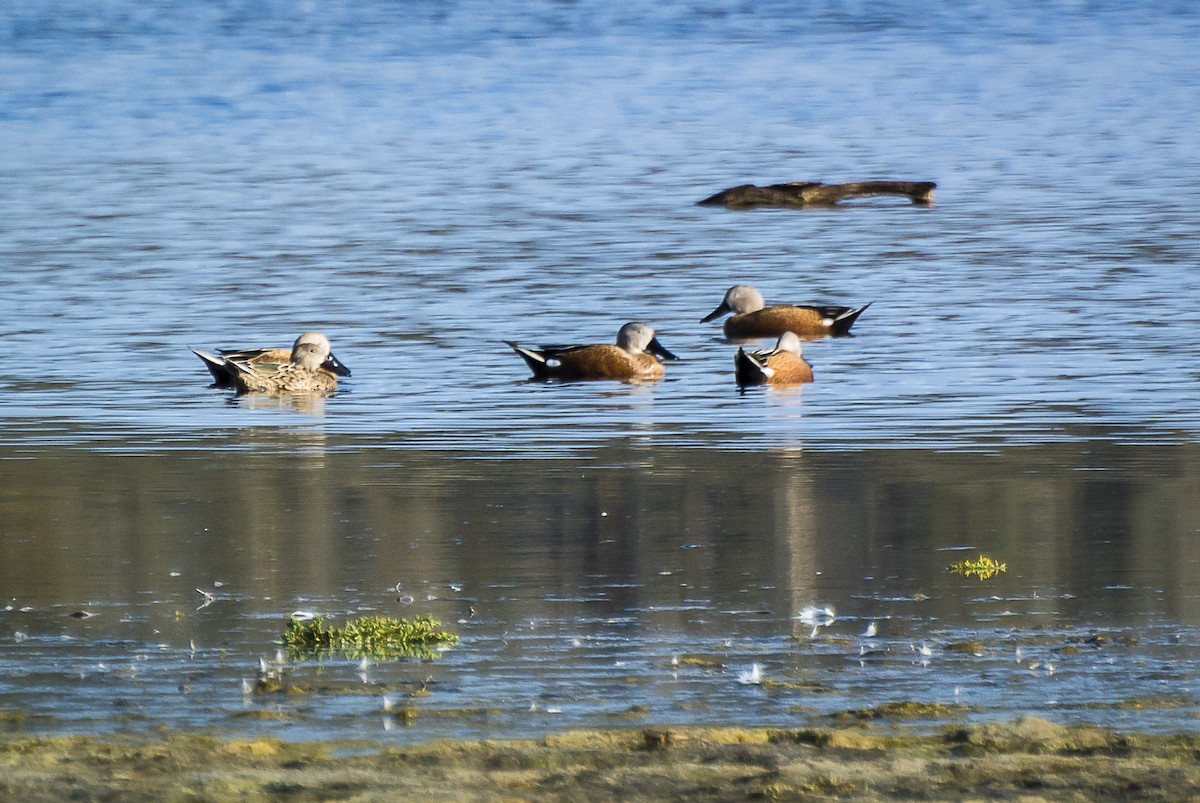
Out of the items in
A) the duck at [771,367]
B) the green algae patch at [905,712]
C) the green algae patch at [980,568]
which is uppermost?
the duck at [771,367]

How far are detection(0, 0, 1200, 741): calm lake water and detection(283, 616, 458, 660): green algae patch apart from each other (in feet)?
0.35

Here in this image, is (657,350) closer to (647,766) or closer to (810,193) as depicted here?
(647,766)

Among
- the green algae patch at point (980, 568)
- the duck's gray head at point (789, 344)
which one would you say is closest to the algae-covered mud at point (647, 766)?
the green algae patch at point (980, 568)

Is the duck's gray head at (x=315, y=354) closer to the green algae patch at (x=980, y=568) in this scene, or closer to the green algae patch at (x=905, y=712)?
the green algae patch at (x=980, y=568)

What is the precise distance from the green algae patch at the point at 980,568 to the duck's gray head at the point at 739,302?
12108 mm

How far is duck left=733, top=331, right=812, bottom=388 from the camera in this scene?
666 inches

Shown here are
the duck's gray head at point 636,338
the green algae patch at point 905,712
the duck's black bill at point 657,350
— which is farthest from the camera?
the duck's black bill at point 657,350

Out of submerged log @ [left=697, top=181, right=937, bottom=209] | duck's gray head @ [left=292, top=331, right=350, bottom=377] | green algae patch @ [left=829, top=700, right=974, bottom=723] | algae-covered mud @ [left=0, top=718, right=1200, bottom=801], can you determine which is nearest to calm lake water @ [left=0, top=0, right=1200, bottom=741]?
green algae patch @ [left=829, top=700, right=974, bottom=723]

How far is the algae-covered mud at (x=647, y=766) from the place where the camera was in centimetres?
586

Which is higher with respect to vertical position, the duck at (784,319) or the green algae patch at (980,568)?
the duck at (784,319)

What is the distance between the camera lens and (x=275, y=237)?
27750mm

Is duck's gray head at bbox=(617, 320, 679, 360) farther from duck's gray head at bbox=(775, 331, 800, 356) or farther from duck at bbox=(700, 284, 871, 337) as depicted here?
duck at bbox=(700, 284, 871, 337)

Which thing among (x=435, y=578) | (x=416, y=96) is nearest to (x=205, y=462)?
(x=435, y=578)

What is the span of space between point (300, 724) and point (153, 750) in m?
0.48
